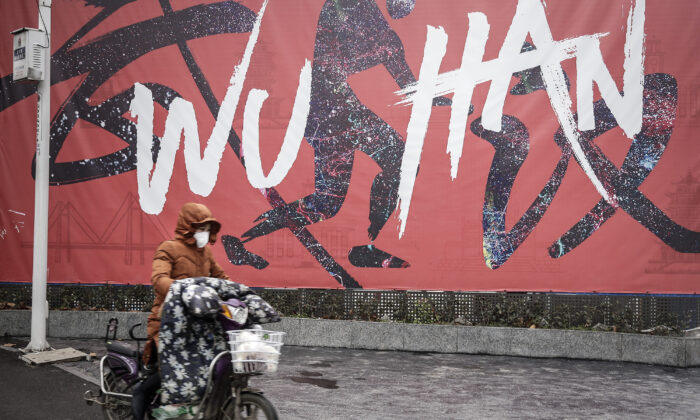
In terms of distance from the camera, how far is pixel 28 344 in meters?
8.84

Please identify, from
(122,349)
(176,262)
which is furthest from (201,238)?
(122,349)

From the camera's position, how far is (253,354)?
418 cm

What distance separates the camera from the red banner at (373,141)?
909cm

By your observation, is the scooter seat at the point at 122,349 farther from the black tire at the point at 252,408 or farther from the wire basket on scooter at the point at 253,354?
the wire basket on scooter at the point at 253,354

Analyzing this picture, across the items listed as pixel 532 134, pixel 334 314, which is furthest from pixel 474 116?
pixel 334 314

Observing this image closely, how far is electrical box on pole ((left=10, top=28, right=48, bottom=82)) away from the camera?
28.4 feet

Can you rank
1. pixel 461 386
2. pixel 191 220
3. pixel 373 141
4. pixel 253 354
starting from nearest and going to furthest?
pixel 253 354 → pixel 191 220 → pixel 461 386 → pixel 373 141

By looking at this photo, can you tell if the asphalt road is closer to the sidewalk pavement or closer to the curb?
the sidewalk pavement

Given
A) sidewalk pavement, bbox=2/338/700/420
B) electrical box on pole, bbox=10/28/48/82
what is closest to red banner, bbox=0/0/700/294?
electrical box on pole, bbox=10/28/48/82

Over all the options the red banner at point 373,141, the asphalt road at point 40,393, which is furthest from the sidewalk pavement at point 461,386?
the red banner at point 373,141

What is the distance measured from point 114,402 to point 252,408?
4.99 feet

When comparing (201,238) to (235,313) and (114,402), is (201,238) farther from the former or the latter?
(114,402)

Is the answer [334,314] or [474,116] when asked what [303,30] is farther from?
[334,314]

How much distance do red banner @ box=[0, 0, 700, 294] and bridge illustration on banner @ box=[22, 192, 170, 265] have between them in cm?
3
